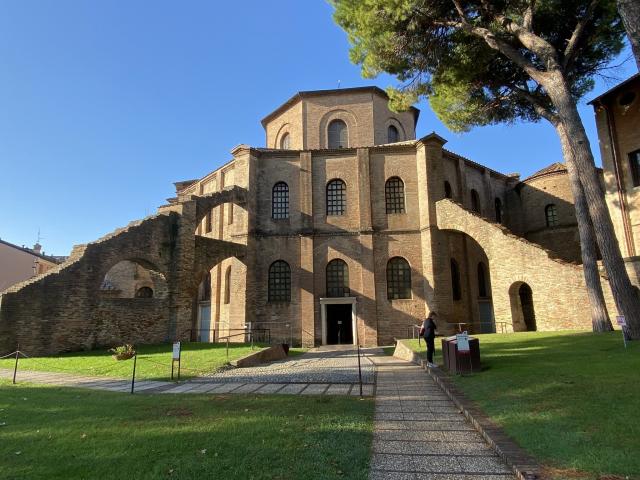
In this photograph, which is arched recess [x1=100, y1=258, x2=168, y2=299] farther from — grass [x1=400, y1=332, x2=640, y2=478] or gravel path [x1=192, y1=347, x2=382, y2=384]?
grass [x1=400, y1=332, x2=640, y2=478]

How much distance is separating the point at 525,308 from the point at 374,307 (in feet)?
29.0

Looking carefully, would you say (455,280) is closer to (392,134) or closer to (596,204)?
(392,134)

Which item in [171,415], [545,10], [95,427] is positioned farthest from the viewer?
[545,10]

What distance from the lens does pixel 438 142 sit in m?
24.1

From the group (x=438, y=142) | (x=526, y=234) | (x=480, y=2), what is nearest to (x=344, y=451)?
(x=480, y=2)

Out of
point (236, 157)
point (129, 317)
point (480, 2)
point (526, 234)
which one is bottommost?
point (129, 317)

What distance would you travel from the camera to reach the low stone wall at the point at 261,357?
44.6 feet

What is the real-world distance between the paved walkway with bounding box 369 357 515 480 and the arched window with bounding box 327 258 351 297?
1519 cm

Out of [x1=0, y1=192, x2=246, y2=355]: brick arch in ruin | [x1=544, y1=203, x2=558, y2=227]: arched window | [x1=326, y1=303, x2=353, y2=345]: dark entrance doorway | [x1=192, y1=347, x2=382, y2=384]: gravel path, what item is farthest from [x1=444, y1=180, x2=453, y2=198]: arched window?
[x1=192, y1=347, x2=382, y2=384]: gravel path

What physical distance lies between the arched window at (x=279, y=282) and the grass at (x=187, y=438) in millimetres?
15899

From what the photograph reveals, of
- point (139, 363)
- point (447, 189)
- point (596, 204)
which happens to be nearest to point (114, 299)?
point (139, 363)

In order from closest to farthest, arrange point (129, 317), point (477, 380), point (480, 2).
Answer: point (477, 380) < point (480, 2) < point (129, 317)

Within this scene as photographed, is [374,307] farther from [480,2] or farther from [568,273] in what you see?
[480,2]

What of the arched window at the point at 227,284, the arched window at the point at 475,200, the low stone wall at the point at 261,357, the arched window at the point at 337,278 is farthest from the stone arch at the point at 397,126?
the low stone wall at the point at 261,357
